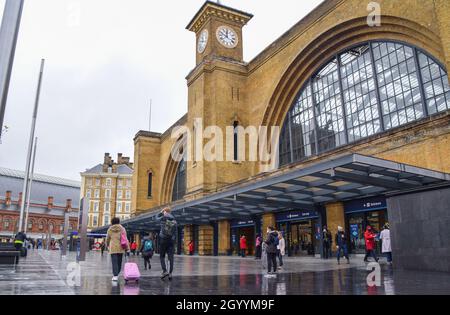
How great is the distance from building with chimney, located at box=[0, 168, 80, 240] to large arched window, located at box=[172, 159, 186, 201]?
39.0m

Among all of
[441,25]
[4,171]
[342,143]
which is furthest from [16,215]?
[441,25]

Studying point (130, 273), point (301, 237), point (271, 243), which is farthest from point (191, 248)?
point (130, 273)

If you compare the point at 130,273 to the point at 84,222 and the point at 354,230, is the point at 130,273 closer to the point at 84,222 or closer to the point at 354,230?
the point at 84,222

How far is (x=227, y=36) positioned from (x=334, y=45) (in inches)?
438

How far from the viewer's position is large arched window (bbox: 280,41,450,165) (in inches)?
691

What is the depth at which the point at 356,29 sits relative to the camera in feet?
Result: 69.6

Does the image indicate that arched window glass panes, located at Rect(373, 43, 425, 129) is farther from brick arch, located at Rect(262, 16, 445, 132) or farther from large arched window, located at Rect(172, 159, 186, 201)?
large arched window, located at Rect(172, 159, 186, 201)

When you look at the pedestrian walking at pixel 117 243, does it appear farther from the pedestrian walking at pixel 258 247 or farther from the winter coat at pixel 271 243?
A: the pedestrian walking at pixel 258 247

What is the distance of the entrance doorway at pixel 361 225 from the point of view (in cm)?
1766

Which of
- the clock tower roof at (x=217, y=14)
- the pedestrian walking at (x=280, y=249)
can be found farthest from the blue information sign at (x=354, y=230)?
the clock tower roof at (x=217, y=14)

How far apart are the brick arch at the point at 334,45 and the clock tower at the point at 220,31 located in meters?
6.35

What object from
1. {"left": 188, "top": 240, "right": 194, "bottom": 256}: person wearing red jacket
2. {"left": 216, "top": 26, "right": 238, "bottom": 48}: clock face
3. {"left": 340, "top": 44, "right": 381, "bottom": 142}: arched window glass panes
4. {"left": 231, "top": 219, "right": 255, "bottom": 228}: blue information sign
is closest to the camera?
{"left": 340, "top": 44, "right": 381, "bottom": 142}: arched window glass panes

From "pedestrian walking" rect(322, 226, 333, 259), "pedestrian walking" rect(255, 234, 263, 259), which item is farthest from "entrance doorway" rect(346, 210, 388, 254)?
"pedestrian walking" rect(255, 234, 263, 259)
